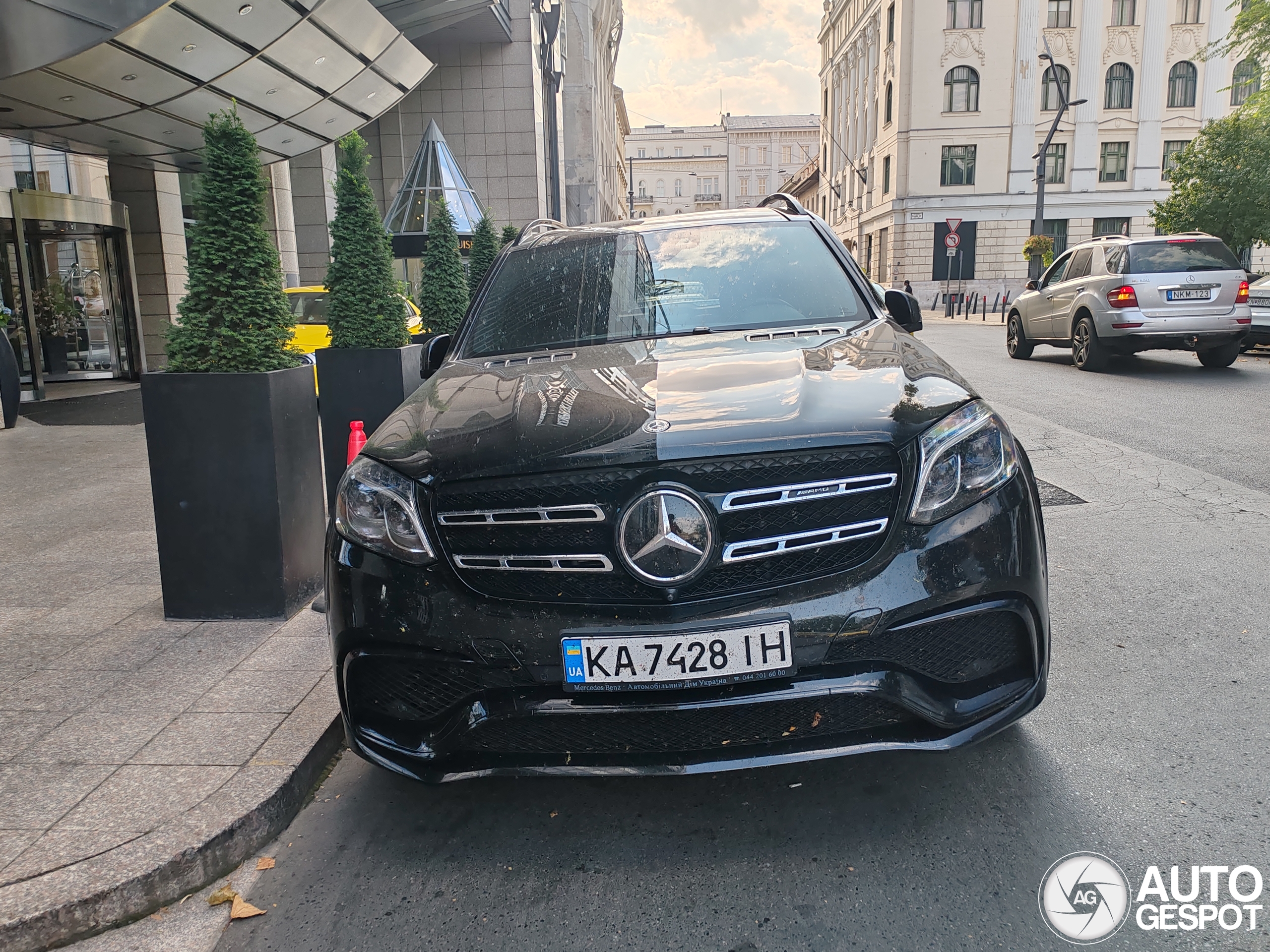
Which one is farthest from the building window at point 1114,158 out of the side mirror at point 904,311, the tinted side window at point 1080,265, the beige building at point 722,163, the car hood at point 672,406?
the beige building at point 722,163

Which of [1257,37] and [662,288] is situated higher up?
[1257,37]

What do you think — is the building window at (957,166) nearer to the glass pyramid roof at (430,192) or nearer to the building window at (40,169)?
the glass pyramid roof at (430,192)

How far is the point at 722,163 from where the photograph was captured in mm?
123000

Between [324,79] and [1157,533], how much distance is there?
14.6 metres

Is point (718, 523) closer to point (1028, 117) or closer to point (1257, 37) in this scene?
point (1257, 37)

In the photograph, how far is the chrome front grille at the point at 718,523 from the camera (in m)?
2.30

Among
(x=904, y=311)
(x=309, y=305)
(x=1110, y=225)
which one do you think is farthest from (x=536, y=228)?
(x=1110, y=225)

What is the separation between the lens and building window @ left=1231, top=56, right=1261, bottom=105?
67.0ft

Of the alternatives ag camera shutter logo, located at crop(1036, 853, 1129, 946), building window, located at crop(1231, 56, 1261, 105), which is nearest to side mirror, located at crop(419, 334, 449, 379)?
ag camera shutter logo, located at crop(1036, 853, 1129, 946)

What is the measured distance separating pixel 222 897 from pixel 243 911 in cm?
11

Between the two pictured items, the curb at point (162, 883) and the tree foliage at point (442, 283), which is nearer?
the curb at point (162, 883)

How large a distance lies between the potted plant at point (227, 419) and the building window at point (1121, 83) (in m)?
51.1

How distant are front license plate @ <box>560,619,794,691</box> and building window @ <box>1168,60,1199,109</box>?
53840 millimetres

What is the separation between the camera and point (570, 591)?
7.66 feet
